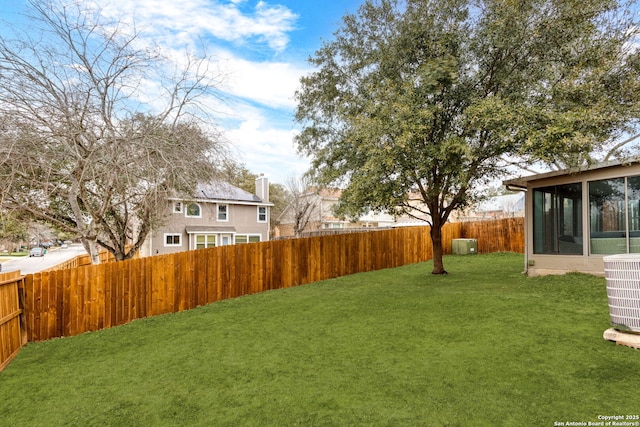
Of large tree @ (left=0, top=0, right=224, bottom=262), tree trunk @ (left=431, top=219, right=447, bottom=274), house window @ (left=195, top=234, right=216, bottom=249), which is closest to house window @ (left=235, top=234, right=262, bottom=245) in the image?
house window @ (left=195, top=234, right=216, bottom=249)

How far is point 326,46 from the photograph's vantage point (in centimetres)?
1009

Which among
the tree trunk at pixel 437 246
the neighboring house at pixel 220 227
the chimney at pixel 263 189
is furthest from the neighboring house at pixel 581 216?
the chimney at pixel 263 189

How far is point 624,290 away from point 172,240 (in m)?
19.4

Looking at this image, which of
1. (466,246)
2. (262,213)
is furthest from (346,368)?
(262,213)

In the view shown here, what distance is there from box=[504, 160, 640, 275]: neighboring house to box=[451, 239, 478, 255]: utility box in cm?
678

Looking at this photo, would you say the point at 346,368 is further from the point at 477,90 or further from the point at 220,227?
the point at 220,227

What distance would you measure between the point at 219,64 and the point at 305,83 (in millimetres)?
3726

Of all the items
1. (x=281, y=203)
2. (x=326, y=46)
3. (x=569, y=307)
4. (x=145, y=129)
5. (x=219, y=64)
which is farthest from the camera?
(x=281, y=203)

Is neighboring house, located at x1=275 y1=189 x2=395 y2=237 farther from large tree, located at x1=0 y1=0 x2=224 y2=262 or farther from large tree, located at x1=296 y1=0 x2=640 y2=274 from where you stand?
large tree, located at x1=0 y1=0 x2=224 y2=262

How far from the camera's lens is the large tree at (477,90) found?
22.5 ft

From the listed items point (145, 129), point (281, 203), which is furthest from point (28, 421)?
point (281, 203)

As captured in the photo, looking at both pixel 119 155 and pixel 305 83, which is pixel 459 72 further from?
pixel 119 155

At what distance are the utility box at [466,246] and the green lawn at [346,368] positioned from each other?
29.5ft

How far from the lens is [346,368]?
397cm
